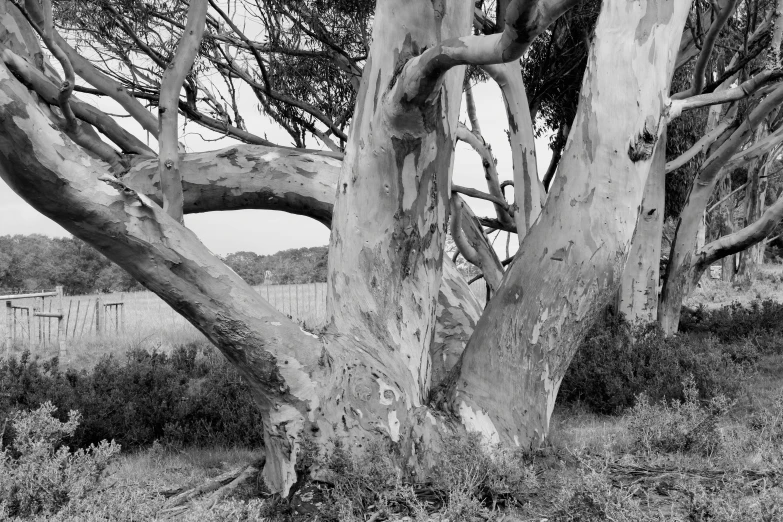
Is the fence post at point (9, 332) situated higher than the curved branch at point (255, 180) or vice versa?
the curved branch at point (255, 180)

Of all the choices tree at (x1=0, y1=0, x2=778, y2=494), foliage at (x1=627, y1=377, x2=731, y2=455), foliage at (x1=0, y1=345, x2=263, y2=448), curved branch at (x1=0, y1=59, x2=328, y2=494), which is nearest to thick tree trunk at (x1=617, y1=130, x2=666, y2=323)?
Result: tree at (x1=0, y1=0, x2=778, y2=494)

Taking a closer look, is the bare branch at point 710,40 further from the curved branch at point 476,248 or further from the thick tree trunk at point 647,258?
the curved branch at point 476,248

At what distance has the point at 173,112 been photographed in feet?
13.6

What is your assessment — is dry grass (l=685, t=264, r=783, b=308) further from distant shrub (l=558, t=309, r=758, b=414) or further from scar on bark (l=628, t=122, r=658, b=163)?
scar on bark (l=628, t=122, r=658, b=163)

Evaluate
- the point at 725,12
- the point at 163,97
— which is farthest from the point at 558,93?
the point at 163,97

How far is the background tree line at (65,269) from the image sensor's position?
3188 cm

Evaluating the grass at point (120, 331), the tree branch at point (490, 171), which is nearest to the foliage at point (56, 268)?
the grass at point (120, 331)

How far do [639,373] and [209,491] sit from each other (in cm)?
395

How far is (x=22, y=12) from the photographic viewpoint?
486 cm

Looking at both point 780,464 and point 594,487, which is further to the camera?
point 780,464

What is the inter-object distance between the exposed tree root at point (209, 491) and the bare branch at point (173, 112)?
1.46 meters

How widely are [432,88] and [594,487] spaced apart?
1744mm

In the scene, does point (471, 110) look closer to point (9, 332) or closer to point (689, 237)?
point (689, 237)

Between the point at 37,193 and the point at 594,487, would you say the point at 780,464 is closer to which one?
→ the point at 594,487
